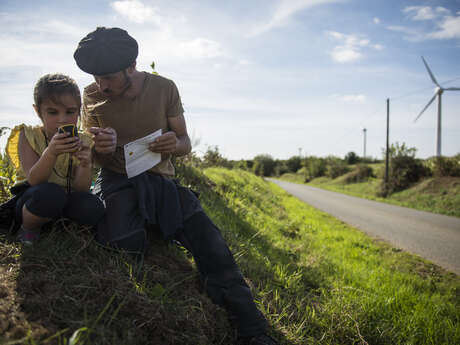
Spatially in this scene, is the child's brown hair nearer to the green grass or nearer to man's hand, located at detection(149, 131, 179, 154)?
man's hand, located at detection(149, 131, 179, 154)

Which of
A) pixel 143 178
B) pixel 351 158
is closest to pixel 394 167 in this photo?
pixel 143 178

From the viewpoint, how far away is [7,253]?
1668 mm

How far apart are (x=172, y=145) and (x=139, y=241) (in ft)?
2.24

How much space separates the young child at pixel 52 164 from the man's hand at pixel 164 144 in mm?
418

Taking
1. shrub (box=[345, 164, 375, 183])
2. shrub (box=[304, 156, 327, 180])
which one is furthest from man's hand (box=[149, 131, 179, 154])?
shrub (box=[304, 156, 327, 180])

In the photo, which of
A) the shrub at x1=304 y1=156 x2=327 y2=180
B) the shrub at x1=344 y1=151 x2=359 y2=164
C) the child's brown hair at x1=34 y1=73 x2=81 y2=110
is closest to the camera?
the child's brown hair at x1=34 y1=73 x2=81 y2=110

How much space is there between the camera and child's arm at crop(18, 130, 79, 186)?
1671 millimetres

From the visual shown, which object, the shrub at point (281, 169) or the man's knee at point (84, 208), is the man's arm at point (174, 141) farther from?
the shrub at point (281, 169)

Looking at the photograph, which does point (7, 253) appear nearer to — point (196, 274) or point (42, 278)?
point (42, 278)

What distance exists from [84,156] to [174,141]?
0.58 m

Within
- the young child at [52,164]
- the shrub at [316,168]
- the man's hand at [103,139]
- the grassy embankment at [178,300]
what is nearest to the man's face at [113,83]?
the young child at [52,164]

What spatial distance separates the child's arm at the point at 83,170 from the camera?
1.84 metres

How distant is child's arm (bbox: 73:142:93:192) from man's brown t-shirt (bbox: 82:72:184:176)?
1.04 feet

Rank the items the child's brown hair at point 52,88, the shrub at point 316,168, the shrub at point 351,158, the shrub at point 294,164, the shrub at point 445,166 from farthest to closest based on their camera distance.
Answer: the shrub at point 294,164 → the shrub at point 351,158 → the shrub at point 316,168 → the shrub at point 445,166 → the child's brown hair at point 52,88
